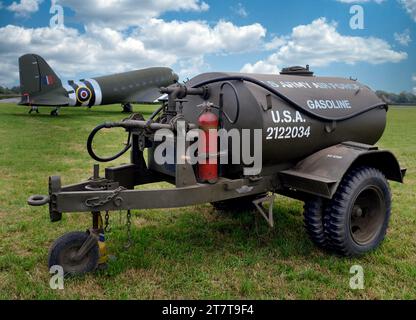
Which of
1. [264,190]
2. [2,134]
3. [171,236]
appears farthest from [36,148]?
[264,190]

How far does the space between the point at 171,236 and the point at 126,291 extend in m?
1.34

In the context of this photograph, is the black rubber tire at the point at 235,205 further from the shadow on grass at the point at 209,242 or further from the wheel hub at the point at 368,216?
the wheel hub at the point at 368,216

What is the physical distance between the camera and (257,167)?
4027 mm

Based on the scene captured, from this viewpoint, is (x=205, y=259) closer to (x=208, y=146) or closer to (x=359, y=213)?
(x=208, y=146)

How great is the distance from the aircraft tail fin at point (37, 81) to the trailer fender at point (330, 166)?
62.2 ft

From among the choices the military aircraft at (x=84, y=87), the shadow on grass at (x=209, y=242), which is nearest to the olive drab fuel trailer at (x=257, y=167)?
the shadow on grass at (x=209, y=242)

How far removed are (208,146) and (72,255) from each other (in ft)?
4.95

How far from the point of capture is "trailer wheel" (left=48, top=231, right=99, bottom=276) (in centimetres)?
358

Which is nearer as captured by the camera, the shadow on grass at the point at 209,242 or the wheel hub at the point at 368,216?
the shadow on grass at the point at 209,242

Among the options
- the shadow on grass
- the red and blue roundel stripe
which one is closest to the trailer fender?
the shadow on grass

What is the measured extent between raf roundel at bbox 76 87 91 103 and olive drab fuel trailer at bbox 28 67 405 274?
1904 centimetres

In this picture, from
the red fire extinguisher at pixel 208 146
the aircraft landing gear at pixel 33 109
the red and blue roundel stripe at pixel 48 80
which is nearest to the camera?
the red fire extinguisher at pixel 208 146

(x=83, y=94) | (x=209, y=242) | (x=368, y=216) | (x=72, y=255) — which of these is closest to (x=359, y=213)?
(x=368, y=216)

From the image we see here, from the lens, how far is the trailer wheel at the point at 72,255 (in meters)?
3.58
